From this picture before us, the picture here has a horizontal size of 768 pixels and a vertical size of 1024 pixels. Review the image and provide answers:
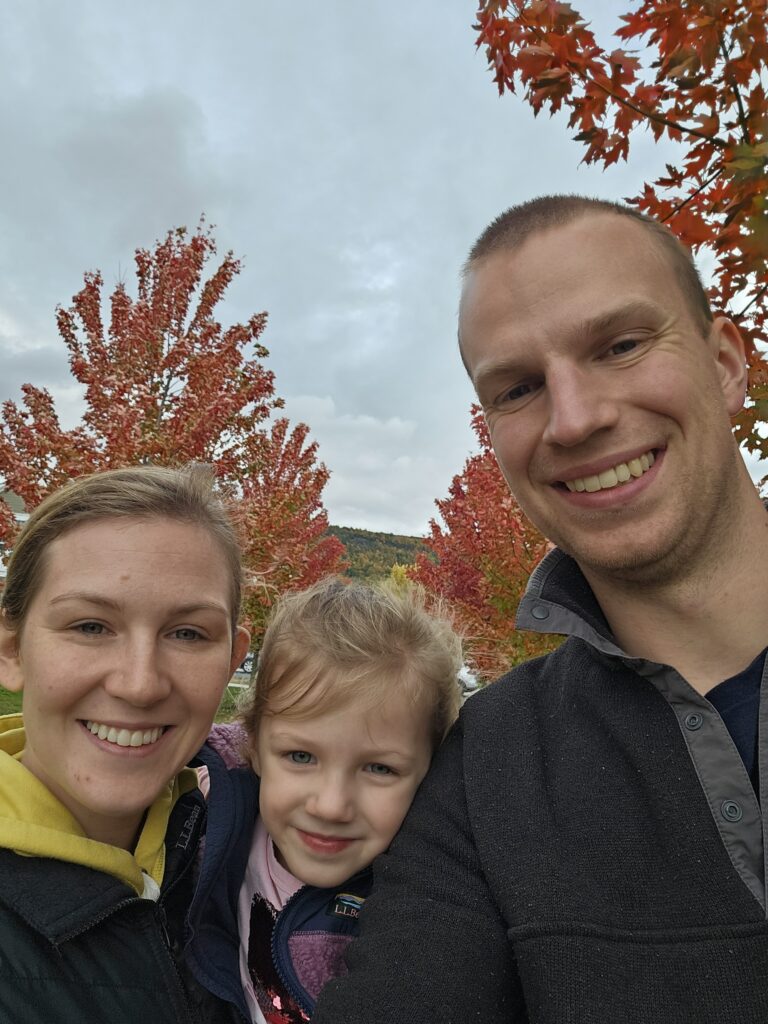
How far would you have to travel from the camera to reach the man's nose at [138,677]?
5.11 feet

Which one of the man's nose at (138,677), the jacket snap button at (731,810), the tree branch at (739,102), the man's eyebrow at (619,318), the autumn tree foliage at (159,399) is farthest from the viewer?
the autumn tree foliage at (159,399)

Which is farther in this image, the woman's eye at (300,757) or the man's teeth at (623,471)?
the woman's eye at (300,757)

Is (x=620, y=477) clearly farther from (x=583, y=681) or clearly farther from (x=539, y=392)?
(x=583, y=681)

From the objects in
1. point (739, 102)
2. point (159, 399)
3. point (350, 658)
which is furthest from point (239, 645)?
point (159, 399)

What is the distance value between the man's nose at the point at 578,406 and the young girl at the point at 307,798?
88 cm

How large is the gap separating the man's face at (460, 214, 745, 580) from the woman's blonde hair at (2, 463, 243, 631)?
913 millimetres

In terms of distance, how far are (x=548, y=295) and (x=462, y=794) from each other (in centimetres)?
133

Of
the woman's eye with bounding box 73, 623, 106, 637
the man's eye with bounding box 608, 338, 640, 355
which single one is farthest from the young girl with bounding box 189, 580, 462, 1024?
the man's eye with bounding box 608, 338, 640, 355

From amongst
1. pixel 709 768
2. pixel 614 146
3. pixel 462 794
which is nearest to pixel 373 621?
pixel 462 794

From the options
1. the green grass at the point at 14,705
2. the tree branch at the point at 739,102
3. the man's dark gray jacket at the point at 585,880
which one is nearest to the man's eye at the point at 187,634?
the man's dark gray jacket at the point at 585,880

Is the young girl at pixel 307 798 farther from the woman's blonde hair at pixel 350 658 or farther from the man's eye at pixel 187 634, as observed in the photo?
the man's eye at pixel 187 634

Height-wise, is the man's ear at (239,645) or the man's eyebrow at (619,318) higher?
the man's eyebrow at (619,318)

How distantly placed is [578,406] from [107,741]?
144cm

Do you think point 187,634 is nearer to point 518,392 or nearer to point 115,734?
point 115,734
